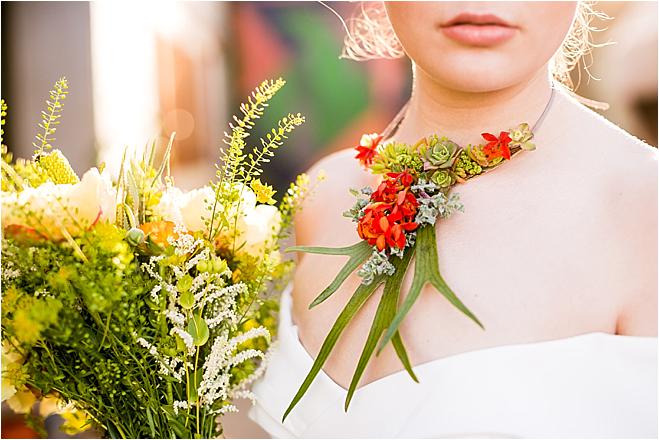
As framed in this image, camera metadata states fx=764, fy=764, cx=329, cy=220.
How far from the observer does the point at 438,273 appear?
99cm

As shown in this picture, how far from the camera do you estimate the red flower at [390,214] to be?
103 cm

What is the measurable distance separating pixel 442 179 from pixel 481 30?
213 millimetres

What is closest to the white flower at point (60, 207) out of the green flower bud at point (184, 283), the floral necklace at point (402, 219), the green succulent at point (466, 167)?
the green flower bud at point (184, 283)

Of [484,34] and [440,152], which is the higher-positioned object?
[484,34]

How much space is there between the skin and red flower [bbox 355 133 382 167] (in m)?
0.14

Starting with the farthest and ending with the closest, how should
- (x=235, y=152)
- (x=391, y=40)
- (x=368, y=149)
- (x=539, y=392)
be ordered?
(x=391, y=40), (x=368, y=149), (x=235, y=152), (x=539, y=392)

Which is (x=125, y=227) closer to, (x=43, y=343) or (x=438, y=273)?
(x=43, y=343)

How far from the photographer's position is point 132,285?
990mm

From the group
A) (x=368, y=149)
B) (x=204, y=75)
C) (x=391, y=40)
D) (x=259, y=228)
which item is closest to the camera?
(x=259, y=228)

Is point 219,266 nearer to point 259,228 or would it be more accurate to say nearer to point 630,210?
point 259,228

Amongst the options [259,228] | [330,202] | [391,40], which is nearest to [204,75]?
[391,40]

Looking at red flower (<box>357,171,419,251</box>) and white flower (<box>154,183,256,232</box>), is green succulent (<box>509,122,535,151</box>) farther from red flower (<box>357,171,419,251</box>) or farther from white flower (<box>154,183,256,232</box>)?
white flower (<box>154,183,256,232</box>)

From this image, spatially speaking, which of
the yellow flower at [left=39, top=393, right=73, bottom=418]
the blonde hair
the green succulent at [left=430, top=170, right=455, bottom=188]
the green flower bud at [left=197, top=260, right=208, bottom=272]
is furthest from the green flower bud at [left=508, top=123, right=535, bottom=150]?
the yellow flower at [left=39, top=393, right=73, bottom=418]

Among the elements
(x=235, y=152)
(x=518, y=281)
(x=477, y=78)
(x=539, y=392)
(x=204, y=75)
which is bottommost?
(x=204, y=75)
